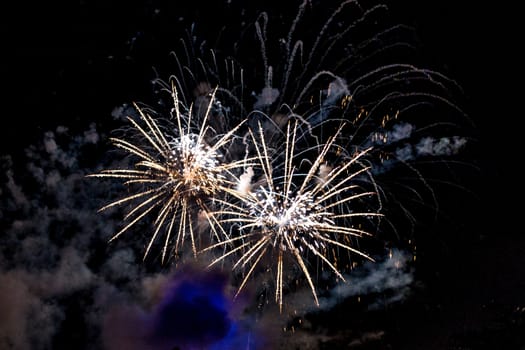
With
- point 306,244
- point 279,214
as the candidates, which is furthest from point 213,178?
point 306,244

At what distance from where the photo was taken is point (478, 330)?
107ft

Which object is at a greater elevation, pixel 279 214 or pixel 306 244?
pixel 279 214

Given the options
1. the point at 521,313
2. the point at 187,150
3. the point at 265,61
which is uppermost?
the point at 265,61

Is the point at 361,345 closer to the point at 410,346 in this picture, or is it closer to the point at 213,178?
the point at 410,346

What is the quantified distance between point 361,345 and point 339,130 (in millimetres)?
40430

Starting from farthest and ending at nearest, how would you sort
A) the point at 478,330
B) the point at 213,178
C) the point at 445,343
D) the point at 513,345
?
the point at 445,343 → the point at 478,330 → the point at 513,345 → the point at 213,178

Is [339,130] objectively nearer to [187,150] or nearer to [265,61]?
[265,61]

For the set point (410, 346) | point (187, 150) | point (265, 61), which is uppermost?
point (265, 61)

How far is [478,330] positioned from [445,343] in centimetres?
446

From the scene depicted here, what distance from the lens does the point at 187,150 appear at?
12.0 meters

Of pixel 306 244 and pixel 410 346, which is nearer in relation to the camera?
pixel 306 244

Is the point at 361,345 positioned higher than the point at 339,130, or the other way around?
the point at 339,130

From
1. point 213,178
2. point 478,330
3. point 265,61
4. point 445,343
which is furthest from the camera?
point 445,343

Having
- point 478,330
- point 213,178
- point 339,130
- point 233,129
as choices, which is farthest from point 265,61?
point 478,330
